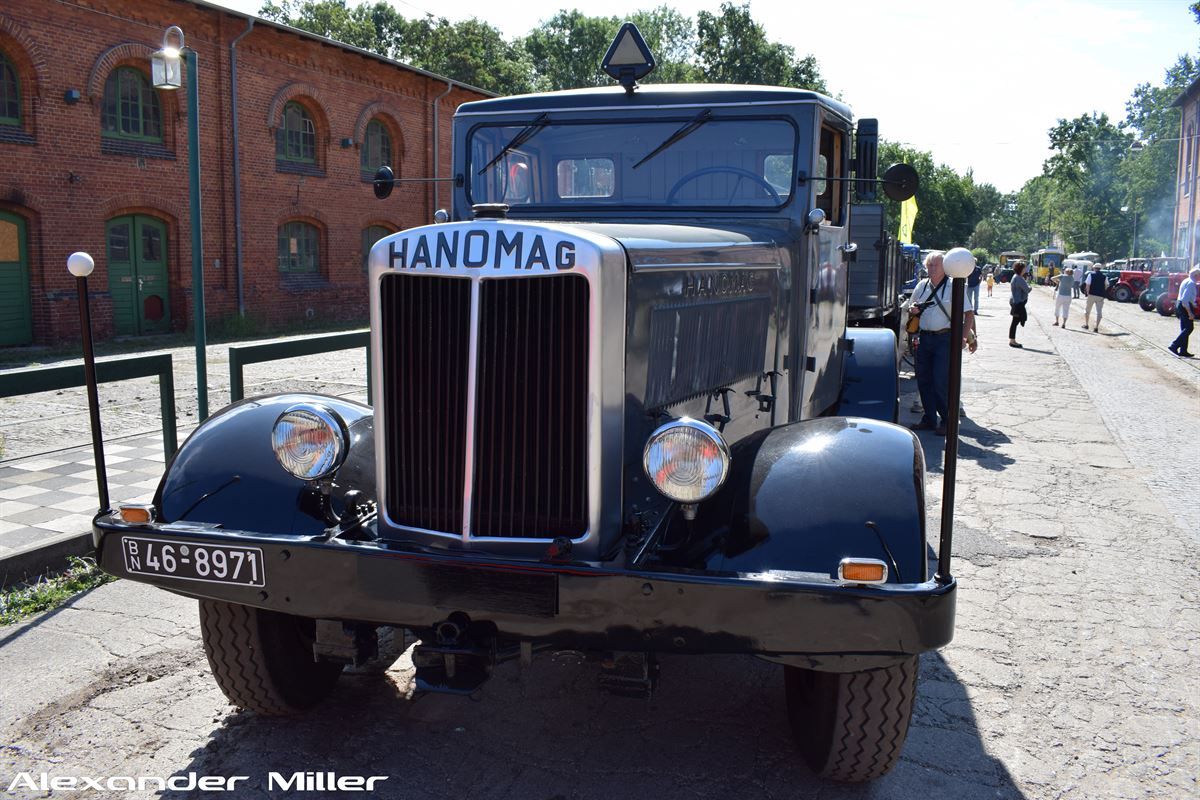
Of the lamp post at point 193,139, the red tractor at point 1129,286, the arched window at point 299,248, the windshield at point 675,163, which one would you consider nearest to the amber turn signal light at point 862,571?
the windshield at point 675,163

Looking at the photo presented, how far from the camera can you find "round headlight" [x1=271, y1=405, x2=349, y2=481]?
323 centimetres

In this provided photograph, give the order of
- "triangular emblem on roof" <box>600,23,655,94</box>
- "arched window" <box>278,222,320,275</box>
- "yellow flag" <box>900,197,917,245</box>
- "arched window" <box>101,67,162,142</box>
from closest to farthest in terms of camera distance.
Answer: "triangular emblem on roof" <box>600,23,655,94</box>, "yellow flag" <box>900,197,917,245</box>, "arched window" <box>101,67,162,142</box>, "arched window" <box>278,222,320,275</box>

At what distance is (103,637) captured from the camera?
4230 mm

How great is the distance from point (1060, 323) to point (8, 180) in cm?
2197

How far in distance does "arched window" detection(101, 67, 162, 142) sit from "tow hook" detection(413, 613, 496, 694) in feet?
54.8

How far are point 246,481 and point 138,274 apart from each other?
16233mm

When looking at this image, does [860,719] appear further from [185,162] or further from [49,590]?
[185,162]

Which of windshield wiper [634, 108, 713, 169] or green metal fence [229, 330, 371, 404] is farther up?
windshield wiper [634, 108, 713, 169]

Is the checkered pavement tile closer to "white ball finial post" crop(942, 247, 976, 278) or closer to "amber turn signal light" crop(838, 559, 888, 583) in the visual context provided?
"amber turn signal light" crop(838, 559, 888, 583)

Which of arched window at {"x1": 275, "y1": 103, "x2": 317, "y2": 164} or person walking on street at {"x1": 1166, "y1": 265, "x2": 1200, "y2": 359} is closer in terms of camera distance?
person walking on street at {"x1": 1166, "y1": 265, "x2": 1200, "y2": 359}

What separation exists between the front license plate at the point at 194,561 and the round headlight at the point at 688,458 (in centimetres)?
121

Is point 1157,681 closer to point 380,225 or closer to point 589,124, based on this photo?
point 589,124

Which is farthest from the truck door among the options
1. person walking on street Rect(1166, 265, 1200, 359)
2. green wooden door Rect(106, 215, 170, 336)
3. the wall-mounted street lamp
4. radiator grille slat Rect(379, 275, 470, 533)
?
green wooden door Rect(106, 215, 170, 336)

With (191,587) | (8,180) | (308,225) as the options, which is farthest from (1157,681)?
(308,225)
